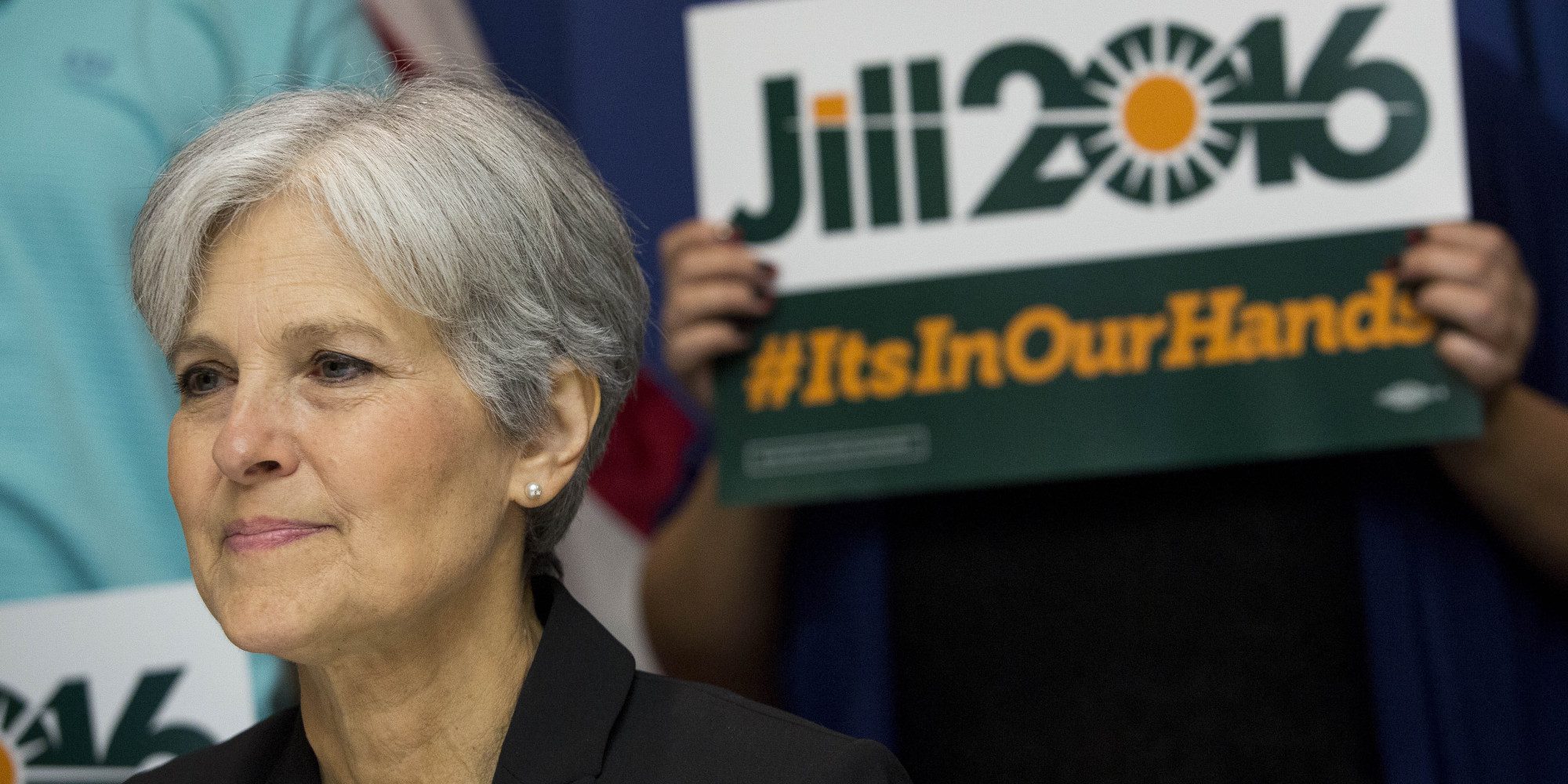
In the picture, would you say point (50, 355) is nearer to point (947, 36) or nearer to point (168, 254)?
point (168, 254)

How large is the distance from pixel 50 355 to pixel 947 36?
4.51ft

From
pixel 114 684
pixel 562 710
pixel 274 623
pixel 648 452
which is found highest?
pixel 274 623

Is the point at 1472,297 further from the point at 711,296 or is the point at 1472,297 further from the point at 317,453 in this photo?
the point at 317,453

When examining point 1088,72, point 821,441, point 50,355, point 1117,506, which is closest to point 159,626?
point 50,355

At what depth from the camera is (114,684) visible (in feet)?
7.02

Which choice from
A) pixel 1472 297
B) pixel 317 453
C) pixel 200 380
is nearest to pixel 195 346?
pixel 200 380

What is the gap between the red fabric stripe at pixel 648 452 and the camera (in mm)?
2248

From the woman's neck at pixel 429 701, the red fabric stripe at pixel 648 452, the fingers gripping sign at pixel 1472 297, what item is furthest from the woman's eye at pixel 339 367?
the fingers gripping sign at pixel 1472 297

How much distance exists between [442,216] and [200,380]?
275 mm

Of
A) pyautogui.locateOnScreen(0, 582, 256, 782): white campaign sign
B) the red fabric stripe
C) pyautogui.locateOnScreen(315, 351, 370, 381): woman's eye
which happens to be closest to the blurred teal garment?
pyautogui.locateOnScreen(0, 582, 256, 782): white campaign sign

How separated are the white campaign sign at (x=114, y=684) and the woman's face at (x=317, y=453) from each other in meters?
0.95

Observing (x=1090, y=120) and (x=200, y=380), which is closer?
(x=200, y=380)

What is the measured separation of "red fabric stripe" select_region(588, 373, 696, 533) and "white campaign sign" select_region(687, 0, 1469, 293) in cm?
43

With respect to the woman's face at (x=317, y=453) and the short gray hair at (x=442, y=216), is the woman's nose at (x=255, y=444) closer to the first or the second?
the woman's face at (x=317, y=453)
